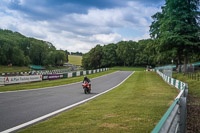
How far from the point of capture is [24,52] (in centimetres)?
11625

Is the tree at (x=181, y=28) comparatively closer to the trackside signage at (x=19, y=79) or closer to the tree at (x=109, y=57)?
the trackside signage at (x=19, y=79)

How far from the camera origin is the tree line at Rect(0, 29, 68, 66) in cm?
9324

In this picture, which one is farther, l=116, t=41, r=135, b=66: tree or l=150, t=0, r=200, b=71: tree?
l=116, t=41, r=135, b=66: tree

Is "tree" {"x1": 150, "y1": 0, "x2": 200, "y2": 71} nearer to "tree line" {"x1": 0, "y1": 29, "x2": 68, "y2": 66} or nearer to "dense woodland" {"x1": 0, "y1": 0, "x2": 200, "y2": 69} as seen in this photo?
"dense woodland" {"x1": 0, "y1": 0, "x2": 200, "y2": 69}

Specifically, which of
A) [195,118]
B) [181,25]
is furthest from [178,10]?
[195,118]

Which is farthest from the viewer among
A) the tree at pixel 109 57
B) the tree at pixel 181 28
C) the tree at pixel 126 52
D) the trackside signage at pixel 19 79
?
the tree at pixel 109 57

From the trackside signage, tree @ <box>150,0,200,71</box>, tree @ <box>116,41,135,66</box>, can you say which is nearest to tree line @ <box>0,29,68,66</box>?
tree @ <box>116,41,135,66</box>

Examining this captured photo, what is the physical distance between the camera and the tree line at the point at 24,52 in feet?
306

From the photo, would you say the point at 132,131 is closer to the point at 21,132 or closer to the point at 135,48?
the point at 21,132

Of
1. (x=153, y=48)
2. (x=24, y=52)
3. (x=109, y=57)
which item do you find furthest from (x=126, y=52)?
(x=153, y=48)

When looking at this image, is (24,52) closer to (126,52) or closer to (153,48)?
(126,52)

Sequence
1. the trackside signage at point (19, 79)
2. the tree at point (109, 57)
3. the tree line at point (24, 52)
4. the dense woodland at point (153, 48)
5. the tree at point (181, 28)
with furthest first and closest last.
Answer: the tree at point (109, 57)
the tree line at point (24, 52)
the dense woodland at point (153, 48)
the tree at point (181, 28)
the trackside signage at point (19, 79)

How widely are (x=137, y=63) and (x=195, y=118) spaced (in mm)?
110277

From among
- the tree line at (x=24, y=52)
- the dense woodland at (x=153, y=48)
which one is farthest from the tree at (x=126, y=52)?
the tree line at (x=24, y=52)
